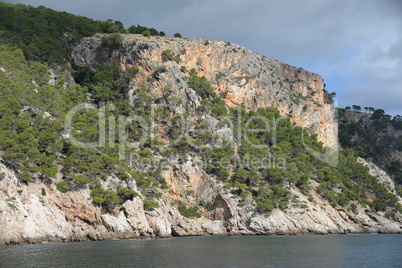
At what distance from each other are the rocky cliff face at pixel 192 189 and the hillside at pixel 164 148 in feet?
0.88

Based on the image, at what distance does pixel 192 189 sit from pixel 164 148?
11.5m

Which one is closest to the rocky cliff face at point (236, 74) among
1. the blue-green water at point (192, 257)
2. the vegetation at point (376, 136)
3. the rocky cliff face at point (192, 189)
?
the rocky cliff face at point (192, 189)

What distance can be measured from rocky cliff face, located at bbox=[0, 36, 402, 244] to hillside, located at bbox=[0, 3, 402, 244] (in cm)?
27

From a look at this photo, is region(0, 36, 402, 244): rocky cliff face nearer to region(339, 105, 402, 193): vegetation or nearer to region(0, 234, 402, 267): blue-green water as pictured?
region(0, 234, 402, 267): blue-green water

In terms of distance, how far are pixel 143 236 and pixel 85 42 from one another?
6853cm

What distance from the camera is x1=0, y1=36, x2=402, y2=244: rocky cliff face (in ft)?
188

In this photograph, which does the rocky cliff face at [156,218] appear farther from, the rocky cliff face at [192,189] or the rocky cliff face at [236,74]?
the rocky cliff face at [236,74]

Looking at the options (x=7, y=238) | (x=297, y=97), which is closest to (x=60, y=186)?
(x=7, y=238)

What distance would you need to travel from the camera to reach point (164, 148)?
9225cm

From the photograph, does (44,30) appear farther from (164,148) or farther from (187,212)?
(187,212)

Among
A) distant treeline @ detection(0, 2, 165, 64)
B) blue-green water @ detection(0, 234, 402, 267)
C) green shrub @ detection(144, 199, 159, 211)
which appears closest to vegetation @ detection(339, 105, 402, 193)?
distant treeline @ detection(0, 2, 165, 64)

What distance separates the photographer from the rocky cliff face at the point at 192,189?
57.2 meters

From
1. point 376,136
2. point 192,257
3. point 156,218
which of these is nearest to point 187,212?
point 156,218

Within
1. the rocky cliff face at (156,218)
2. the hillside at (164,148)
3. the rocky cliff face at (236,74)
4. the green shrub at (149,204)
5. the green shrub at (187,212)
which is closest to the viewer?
the rocky cliff face at (156,218)
